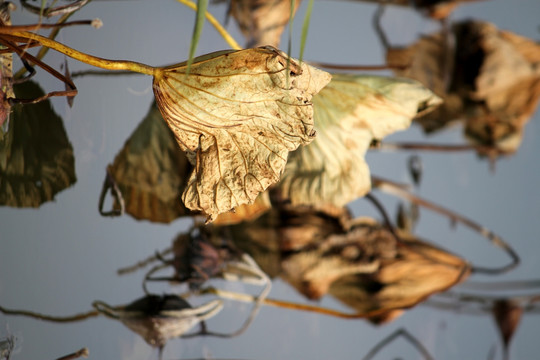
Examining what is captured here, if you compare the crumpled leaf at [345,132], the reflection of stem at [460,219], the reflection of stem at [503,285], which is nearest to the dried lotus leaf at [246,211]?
the crumpled leaf at [345,132]

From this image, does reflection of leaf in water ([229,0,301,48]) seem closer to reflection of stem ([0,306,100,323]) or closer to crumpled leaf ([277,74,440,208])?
crumpled leaf ([277,74,440,208])

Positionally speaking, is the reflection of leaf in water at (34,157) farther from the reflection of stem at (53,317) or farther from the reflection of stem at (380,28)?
the reflection of stem at (380,28)

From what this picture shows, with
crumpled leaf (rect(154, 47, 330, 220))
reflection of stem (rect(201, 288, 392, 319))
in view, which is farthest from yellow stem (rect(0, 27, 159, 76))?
reflection of stem (rect(201, 288, 392, 319))

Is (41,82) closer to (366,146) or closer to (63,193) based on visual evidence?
(63,193)

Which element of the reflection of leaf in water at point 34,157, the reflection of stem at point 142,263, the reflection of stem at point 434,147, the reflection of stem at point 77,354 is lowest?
the reflection of stem at point 77,354

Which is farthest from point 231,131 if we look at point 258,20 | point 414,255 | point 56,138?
point 414,255

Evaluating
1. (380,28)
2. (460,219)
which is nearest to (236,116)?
(380,28)
